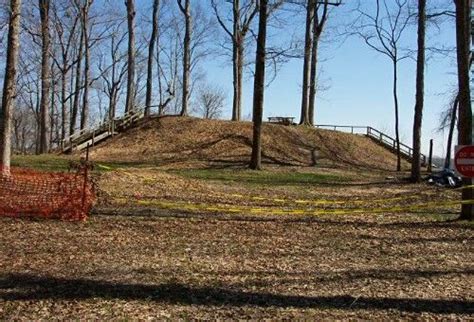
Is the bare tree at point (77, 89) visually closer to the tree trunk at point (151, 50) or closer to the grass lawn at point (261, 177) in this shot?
the tree trunk at point (151, 50)

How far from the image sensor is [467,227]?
1042cm

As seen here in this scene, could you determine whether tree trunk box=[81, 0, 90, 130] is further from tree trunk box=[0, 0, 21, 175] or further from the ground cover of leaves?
the ground cover of leaves

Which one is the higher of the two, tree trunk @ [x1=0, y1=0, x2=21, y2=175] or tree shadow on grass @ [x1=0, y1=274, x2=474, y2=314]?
tree trunk @ [x1=0, y1=0, x2=21, y2=175]

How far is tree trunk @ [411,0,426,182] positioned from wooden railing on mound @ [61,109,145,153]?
1674 centimetres

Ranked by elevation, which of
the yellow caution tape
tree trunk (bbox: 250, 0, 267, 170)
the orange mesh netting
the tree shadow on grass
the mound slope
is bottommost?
the tree shadow on grass

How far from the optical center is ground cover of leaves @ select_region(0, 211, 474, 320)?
525cm

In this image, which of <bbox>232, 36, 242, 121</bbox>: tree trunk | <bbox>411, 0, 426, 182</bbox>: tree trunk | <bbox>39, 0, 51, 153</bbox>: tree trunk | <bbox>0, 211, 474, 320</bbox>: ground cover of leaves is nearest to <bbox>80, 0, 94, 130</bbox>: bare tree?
<bbox>39, 0, 51, 153</bbox>: tree trunk

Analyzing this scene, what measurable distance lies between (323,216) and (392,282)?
199 inches

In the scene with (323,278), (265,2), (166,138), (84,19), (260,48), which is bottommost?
(323,278)

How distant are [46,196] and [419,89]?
16461 millimetres

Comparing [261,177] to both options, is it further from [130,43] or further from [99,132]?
[130,43]

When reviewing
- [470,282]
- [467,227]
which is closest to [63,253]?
[470,282]

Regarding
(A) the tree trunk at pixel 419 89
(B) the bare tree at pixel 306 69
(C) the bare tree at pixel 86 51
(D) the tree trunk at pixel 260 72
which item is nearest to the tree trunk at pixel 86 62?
(C) the bare tree at pixel 86 51

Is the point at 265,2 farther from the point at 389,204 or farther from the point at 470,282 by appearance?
the point at 470,282
